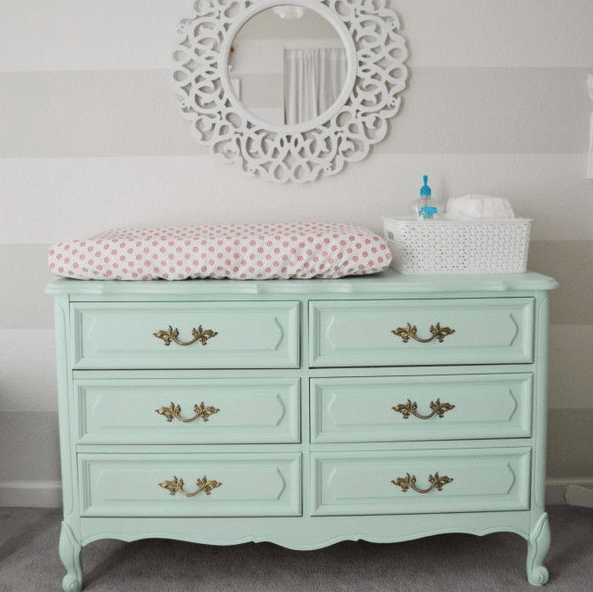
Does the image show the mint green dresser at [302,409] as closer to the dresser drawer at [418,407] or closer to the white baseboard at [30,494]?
the dresser drawer at [418,407]

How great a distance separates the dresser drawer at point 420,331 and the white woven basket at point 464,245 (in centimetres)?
17

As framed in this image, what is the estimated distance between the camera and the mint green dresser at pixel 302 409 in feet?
6.72

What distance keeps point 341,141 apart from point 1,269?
123 centimetres

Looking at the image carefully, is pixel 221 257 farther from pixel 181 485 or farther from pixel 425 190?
pixel 425 190

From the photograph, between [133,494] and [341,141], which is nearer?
[133,494]

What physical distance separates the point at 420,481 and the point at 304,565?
0.47 m

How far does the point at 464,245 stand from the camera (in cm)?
220

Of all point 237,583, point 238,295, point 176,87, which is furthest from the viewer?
point 176,87

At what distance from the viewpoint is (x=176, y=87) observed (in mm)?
2520

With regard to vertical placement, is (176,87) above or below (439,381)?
above

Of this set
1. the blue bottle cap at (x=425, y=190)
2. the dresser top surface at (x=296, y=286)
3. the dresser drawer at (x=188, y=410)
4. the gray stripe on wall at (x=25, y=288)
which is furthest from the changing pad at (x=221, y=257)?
the gray stripe on wall at (x=25, y=288)

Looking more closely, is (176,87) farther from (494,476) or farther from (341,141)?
(494,476)

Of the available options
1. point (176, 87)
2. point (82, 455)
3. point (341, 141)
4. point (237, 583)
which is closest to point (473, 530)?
point (237, 583)

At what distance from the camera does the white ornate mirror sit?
2.50 metres
